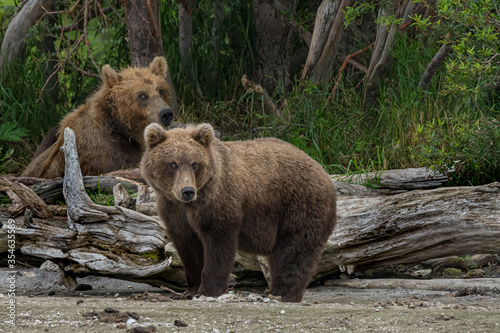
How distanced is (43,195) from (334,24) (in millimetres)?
4128

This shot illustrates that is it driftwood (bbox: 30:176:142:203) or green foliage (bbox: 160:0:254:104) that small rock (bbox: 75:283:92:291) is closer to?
driftwood (bbox: 30:176:142:203)

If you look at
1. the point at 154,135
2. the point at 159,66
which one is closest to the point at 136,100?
the point at 159,66

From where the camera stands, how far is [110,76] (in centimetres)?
734

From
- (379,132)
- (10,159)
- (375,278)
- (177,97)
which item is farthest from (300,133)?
(10,159)

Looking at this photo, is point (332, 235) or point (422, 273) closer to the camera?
point (332, 235)

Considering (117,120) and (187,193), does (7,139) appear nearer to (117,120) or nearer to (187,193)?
(117,120)

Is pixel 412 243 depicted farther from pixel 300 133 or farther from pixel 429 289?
pixel 300 133

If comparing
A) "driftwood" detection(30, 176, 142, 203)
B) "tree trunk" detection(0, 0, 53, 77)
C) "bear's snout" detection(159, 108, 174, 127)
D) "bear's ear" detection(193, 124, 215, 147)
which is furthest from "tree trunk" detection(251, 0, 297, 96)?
"bear's ear" detection(193, 124, 215, 147)

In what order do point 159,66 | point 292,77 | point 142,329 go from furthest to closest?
point 292,77, point 159,66, point 142,329

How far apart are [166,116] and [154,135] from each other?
258 centimetres

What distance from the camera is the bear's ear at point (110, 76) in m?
7.33

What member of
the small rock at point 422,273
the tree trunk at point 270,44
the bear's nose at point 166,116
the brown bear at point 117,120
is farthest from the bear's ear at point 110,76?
the small rock at point 422,273

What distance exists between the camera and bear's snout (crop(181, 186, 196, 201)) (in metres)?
4.30

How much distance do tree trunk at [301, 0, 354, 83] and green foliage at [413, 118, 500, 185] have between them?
7.57 ft
